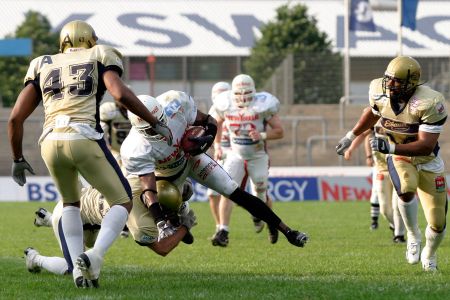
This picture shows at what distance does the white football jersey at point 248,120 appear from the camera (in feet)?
40.2

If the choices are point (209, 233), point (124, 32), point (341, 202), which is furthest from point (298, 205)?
point (124, 32)

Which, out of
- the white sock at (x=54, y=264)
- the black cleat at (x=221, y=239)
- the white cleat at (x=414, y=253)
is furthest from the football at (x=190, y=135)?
the black cleat at (x=221, y=239)

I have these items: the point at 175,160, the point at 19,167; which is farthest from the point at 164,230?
the point at 19,167

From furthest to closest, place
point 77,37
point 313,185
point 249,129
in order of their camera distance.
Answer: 1. point 313,185
2. point 249,129
3. point 77,37

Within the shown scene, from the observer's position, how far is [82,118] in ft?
23.0

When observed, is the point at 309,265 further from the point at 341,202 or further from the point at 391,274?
the point at 341,202

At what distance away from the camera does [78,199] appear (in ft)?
24.1

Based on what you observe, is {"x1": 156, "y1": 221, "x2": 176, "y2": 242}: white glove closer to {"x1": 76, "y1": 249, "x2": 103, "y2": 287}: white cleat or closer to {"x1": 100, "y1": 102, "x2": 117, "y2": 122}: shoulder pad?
{"x1": 76, "y1": 249, "x2": 103, "y2": 287}: white cleat

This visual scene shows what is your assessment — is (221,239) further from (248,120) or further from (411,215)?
(411,215)

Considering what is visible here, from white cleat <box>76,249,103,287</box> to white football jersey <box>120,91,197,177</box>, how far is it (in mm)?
1703

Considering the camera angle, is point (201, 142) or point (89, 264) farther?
point (201, 142)

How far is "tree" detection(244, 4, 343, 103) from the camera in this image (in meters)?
26.0

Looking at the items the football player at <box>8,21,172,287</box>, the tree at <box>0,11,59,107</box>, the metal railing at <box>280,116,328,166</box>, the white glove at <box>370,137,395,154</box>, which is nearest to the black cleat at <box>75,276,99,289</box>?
the football player at <box>8,21,172,287</box>

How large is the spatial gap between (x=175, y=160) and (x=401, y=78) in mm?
1906
